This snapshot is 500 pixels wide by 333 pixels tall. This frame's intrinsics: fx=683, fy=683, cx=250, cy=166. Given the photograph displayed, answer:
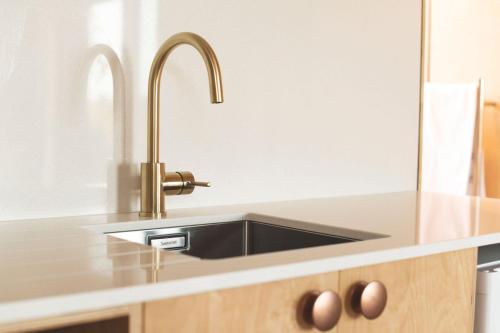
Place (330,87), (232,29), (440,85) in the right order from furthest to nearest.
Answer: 1. (440,85)
2. (330,87)
3. (232,29)

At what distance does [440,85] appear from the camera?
328 cm

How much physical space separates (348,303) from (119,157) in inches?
21.0

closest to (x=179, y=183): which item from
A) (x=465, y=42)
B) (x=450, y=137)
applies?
(x=450, y=137)

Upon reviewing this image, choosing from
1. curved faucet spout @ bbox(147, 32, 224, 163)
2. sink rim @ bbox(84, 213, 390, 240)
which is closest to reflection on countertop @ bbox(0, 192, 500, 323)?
sink rim @ bbox(84, 213, 390, 240)

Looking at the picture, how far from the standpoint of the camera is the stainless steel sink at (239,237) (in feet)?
3.75

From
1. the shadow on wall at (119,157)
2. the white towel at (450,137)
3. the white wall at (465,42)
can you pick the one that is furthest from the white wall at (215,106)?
the white wall at (465,42)

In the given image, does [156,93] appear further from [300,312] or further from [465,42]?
[465,42]

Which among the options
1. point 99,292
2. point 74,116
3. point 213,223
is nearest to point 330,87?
point 213,223

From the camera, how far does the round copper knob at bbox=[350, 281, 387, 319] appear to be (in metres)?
0.89

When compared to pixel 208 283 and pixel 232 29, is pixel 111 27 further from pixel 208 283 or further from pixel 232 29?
pixel 208 283

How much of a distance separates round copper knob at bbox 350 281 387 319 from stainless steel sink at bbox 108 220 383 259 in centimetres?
18

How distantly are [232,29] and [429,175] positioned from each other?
2158 mm

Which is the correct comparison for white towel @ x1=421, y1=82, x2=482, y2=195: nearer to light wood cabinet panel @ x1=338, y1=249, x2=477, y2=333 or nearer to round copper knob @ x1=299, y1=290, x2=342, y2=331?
light wood cabinet panel @ x1=338, y1=249, x2=477, y2=333

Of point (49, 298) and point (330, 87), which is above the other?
point (330, 87)
